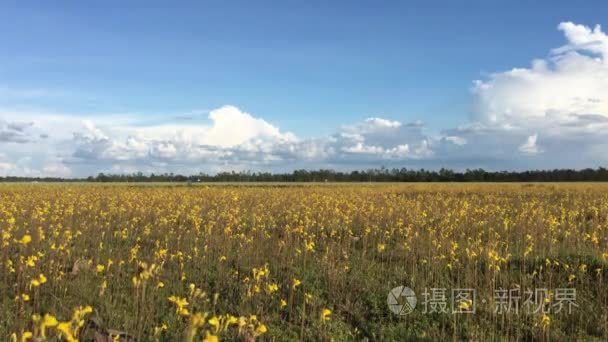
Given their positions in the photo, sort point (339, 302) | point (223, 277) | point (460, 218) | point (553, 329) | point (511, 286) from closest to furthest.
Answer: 1. point (553, 329)
2. point (339, 302)
3. point (511, 286)
4. point (223, 277)
5. point (460, 218)

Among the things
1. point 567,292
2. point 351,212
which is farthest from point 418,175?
point 567,292

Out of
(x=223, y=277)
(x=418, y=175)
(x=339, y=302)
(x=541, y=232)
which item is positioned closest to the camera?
(x=339, y=302)

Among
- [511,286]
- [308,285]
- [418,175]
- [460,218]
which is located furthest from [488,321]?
[418,175]

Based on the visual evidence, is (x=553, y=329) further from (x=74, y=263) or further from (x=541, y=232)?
(x=74, y=263)

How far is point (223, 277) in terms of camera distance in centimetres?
866

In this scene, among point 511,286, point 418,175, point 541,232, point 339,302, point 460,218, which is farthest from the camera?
point 418,175

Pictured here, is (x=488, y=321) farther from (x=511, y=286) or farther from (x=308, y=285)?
(x=308, y=285)

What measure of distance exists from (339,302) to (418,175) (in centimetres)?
9836

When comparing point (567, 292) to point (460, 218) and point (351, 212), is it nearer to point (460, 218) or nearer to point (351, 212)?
point (460, 218)

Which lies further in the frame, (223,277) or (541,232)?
(541,232)

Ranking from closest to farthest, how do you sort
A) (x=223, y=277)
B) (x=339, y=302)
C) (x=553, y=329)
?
1. (x=553, y=329)
2. (x=339, y=302)
3. (x=223, y=277)

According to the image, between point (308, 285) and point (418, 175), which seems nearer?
point (308, 285)

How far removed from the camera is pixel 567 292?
7.98m

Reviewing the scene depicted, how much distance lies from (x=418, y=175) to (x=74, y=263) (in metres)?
98.3
